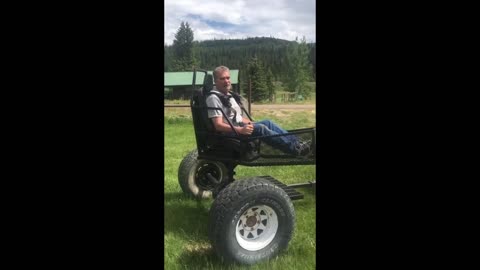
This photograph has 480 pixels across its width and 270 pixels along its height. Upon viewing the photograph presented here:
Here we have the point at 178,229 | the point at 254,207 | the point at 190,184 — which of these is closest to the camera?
the point at 254,207

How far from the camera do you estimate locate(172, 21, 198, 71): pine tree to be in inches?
110

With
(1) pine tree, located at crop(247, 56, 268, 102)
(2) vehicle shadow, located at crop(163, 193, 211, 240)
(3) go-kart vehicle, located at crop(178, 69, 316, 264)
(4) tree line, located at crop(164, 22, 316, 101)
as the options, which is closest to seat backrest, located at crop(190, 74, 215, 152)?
(3) go-kart vehicle, located at crop(178, 69, 316, 264)

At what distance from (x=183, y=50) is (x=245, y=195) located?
820 mm

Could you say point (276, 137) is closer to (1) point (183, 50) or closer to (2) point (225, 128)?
(2) point (225, 128)

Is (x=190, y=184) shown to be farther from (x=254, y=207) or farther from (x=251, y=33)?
(x=251, y=33)

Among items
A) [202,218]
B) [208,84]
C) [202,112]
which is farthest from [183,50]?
[202,218]

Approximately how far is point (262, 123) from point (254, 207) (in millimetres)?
452

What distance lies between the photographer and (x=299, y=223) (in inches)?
110

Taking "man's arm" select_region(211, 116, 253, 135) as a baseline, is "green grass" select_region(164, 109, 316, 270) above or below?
below

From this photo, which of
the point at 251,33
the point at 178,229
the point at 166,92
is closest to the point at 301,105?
the point at 251,33

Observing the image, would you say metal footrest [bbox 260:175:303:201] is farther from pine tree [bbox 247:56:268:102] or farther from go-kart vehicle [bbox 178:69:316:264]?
pine tree [bbox 247:56:268:102]

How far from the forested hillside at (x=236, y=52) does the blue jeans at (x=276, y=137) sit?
12.0 inches

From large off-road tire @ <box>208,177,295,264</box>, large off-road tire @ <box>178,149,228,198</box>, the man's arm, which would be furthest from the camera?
large off-road tire @ <box>178,149,228,198</box>

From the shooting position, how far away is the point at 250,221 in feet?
8.87
